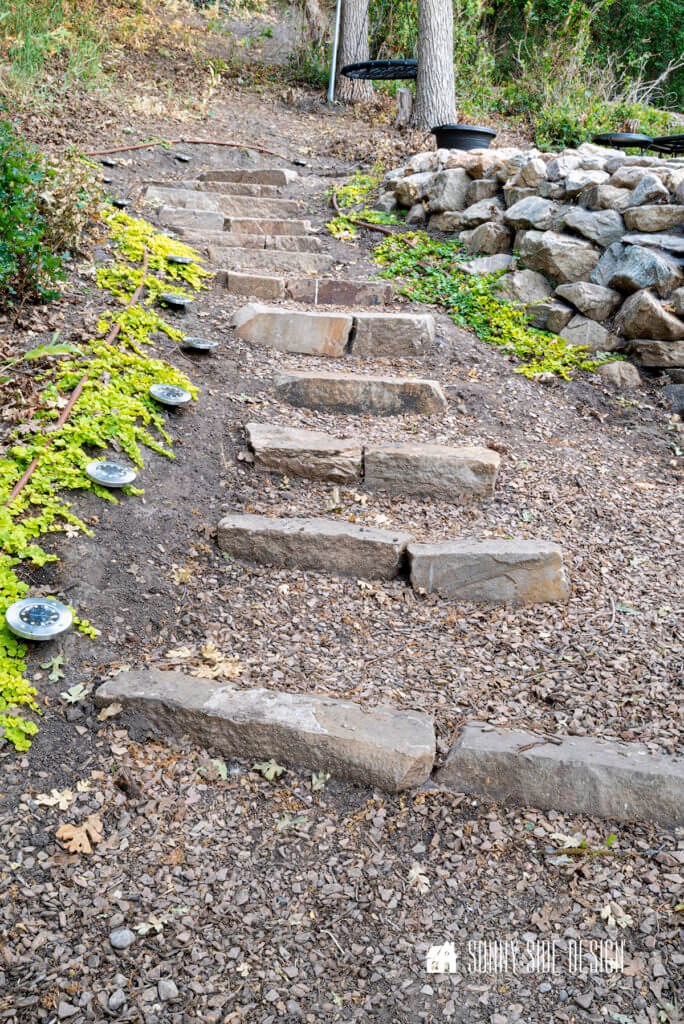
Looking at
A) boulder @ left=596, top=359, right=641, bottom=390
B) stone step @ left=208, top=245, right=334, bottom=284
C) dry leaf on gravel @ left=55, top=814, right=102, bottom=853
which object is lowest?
dry leaf on gravel @ left=55, top=814, right=102, bottom=853

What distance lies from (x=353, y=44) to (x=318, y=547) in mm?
9831

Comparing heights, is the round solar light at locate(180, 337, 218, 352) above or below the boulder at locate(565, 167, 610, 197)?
below

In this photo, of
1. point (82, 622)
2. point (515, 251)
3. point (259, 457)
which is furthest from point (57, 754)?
point (515, 251)

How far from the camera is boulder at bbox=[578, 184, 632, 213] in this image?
484cm

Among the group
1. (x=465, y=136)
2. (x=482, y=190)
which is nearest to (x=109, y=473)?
(x=482, y=190)

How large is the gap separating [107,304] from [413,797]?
10.6 feet

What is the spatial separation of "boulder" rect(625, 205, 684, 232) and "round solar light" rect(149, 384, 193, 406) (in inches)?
130

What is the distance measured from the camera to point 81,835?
185 cm

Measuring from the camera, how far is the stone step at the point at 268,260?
210 inches

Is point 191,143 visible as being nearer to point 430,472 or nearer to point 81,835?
point 430,472

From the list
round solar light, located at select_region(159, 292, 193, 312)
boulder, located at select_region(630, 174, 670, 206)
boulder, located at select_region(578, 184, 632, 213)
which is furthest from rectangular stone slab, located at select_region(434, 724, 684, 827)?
boulder, located at select_region(578, 184, 632, 213)

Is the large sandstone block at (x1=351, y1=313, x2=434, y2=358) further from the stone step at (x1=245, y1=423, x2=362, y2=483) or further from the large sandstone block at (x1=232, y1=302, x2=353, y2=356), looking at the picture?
the stone step at (x1=245, y1=423, x2=362, y2=483)

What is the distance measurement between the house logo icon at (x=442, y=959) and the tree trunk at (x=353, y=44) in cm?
1070

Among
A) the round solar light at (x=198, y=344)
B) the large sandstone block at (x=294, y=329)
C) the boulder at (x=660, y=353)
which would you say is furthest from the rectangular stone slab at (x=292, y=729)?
the boulder at (x=660, y=353)
